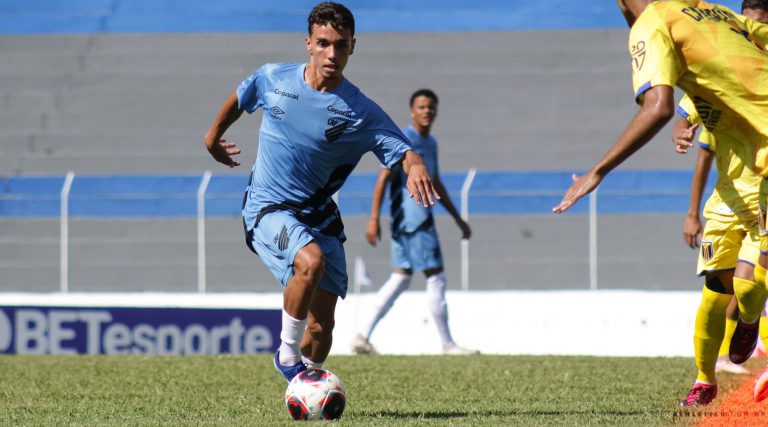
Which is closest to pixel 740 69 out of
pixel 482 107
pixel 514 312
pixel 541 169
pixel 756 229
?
pixel 756 229

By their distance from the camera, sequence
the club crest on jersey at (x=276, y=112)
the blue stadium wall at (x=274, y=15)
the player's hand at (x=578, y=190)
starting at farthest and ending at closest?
the blue stadium wall at (x=274, y=15), the club crest on jersey at (x=276, y=112), the player's hand at (x=578, y=190)

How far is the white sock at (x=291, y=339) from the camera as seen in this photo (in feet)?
19.0

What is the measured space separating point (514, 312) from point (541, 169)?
580 centimetres

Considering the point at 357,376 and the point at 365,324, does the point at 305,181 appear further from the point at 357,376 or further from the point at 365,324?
the point at 365,324

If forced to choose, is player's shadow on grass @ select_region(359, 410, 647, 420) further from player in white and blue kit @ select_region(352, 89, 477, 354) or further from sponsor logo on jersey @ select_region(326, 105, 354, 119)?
player in white and blue kit @ select_region(352, 89, 477, 354)

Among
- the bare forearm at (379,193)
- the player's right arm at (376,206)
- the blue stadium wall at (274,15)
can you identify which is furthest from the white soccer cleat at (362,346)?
the blue stadium wall at (274,15)

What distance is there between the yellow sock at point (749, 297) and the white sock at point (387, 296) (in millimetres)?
5013

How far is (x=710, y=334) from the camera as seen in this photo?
6160 mm

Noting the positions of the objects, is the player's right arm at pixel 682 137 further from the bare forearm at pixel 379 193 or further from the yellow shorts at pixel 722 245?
the bare forearm at pixel 379 193

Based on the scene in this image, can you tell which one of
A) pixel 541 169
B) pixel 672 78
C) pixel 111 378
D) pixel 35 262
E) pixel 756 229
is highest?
pixel 672 78

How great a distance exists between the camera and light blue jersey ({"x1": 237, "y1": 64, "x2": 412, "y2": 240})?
5887 millimetres

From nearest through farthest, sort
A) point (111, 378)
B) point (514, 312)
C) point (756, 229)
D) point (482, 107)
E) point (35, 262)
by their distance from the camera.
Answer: point (756, 229) < point (111, 378) < point (514, 312) < point (35, 262) < point (482, 107)

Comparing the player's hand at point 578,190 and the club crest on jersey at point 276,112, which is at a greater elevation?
the player's hand at point 578,190

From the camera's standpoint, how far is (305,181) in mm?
6016
